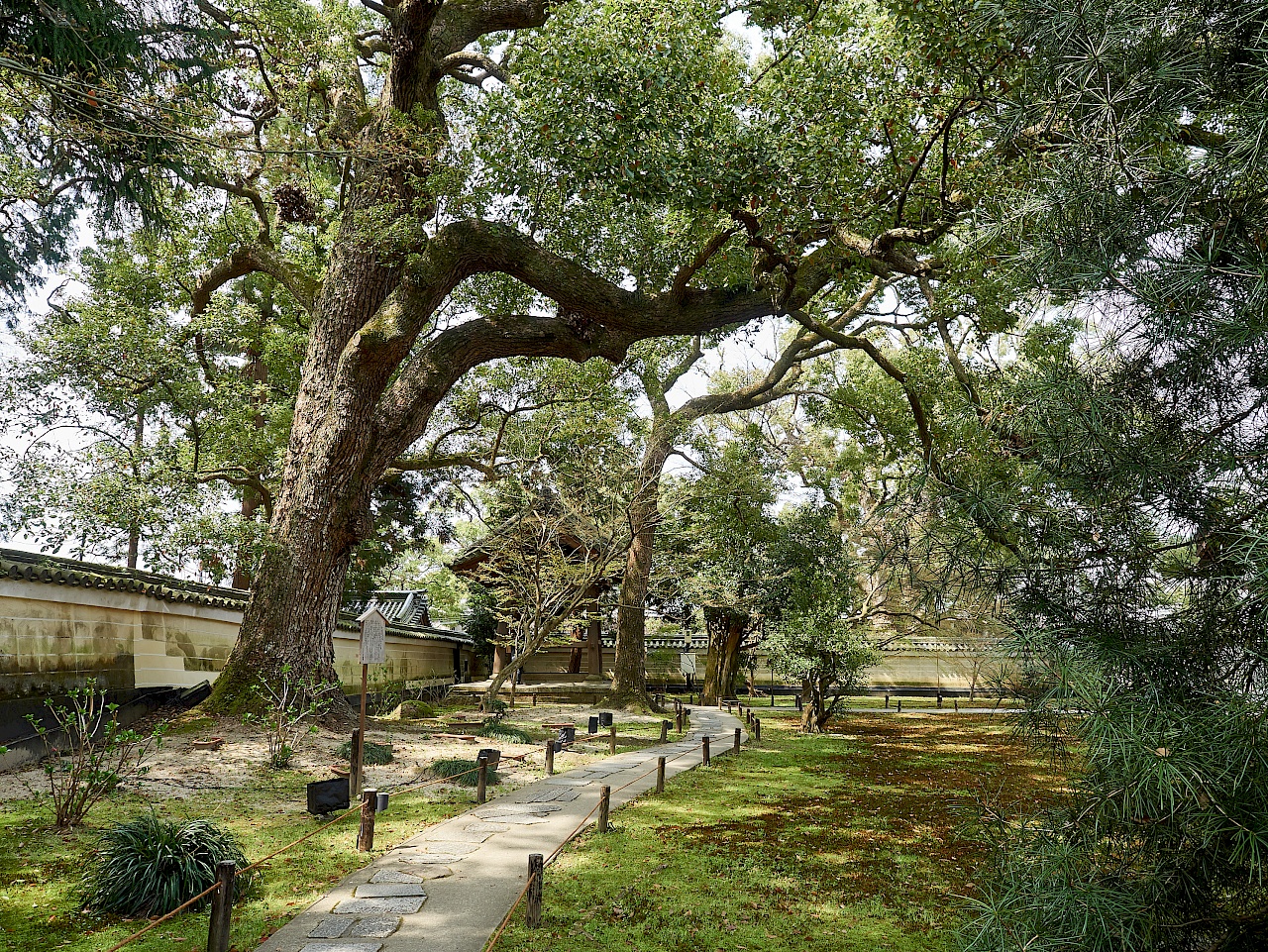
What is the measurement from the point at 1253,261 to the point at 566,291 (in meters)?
7.92

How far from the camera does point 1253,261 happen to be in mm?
2828

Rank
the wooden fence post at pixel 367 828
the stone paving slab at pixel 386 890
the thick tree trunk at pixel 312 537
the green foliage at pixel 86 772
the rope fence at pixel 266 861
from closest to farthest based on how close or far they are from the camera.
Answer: the rope fence at pixel 266 861
the stone paving slab at pixel 386 890
the green foliage at pixel 86 772
the wooden fence post at pixel 367 828
the thick tree trunk at pixel 312 537

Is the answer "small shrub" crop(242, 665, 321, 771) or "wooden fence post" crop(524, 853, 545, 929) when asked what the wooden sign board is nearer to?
"small shrub" crop(242, 665, 321, 771)

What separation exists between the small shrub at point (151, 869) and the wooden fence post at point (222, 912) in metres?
0.81

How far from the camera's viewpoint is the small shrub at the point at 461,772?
9.15 m

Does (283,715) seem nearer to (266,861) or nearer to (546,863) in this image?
(266,861)

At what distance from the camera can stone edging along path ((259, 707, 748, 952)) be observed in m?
4.62

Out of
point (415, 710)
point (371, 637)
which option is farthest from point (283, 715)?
point (415, 710)

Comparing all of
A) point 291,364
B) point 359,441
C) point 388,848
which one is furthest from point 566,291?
point 291,364

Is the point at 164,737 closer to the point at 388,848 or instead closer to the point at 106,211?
the point at 388,848

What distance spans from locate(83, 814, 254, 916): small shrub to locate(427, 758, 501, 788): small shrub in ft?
12.4

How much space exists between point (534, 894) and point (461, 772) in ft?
→ 16.0

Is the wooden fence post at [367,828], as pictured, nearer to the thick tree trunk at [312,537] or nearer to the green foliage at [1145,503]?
the thick tree trunk at [312,537]

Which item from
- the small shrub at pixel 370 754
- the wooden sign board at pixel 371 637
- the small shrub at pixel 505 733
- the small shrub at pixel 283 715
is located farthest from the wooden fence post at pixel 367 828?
the small shrub at pixel 505 733
